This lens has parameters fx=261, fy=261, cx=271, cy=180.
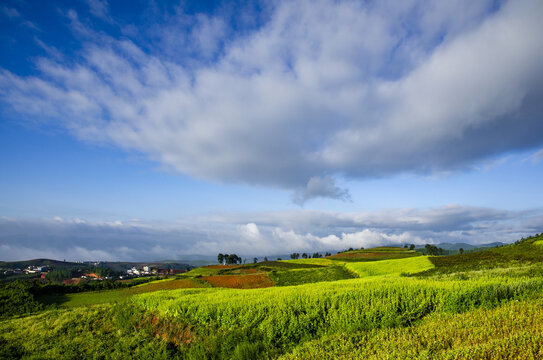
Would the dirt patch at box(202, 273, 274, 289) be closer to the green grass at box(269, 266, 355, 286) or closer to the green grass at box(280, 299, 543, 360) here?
the green grass at box(269, 266, 355, 286)

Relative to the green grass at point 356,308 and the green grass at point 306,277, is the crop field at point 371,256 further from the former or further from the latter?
the green grass at point 356,308

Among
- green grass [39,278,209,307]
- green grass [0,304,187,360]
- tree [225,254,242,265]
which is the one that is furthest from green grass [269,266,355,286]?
tree [225,254,242,265]

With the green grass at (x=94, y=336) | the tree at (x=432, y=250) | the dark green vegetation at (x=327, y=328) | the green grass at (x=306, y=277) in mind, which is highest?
the dark green vegetation at (x=327, y=328)

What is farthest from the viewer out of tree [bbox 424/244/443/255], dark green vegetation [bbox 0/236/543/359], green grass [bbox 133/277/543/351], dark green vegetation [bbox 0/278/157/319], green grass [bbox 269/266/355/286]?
tree [bbox 424/244/443/255]

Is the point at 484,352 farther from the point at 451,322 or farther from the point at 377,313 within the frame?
the point at 377,313

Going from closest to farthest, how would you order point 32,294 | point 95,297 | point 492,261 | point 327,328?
point 327,328, point 492,261, point 32,294, point 95,297

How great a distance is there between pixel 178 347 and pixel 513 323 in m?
11.2

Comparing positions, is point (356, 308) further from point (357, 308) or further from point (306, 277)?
point (306, 277)

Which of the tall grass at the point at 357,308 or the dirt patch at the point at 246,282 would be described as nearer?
the tall grass at the point at 357,308

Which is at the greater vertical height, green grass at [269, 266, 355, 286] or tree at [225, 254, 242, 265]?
green grass at [269, 266, 355, 286]

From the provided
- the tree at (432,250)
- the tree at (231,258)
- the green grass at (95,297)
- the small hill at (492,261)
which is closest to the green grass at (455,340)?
the small hill at (492,261)

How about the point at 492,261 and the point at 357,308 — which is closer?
the point at 357,308

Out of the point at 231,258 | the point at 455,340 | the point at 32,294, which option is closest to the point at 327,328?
the point at 455,340

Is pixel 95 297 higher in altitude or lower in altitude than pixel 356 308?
lower
